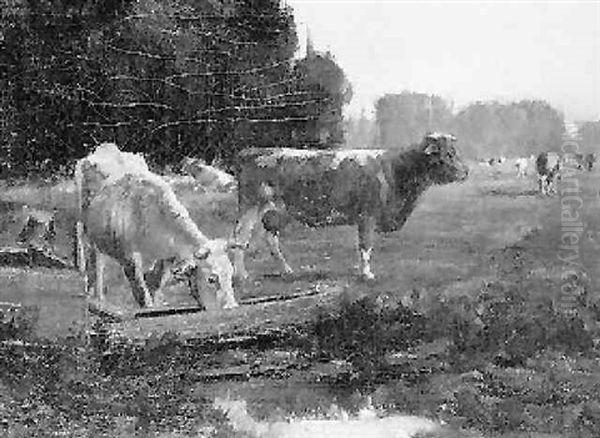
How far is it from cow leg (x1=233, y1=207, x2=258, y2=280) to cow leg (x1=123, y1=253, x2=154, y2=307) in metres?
0.29

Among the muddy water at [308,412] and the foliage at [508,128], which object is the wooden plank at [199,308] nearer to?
the muddy water at [308,412]

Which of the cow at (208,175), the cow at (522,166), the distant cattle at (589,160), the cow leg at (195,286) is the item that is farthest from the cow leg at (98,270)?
the distant cattle at (589,160)

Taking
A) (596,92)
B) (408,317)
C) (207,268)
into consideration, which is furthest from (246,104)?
(596,92)

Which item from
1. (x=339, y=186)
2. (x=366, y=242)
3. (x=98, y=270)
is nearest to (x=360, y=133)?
(x=339, y=186)

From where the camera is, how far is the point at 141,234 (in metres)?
3.35

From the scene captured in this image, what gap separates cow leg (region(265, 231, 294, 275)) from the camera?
321 centimetres

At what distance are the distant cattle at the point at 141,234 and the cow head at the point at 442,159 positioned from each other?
26.4 inches

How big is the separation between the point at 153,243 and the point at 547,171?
123 centimetres

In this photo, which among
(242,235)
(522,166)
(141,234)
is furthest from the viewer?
(141,234)

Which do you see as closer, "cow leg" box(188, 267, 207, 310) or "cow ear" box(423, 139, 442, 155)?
"cow ear" box(423, 139, 442, 155)

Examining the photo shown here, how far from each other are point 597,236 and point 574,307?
0.22 m

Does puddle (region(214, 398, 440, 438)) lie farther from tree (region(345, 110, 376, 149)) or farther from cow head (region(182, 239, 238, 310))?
tree (region(345, 110, 376, 149))

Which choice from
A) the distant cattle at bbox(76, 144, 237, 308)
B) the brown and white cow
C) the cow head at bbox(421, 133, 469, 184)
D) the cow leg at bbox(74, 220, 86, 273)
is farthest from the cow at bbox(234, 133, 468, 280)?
the brown and white cow

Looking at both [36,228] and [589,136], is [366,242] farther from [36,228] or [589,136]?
[36,228]
